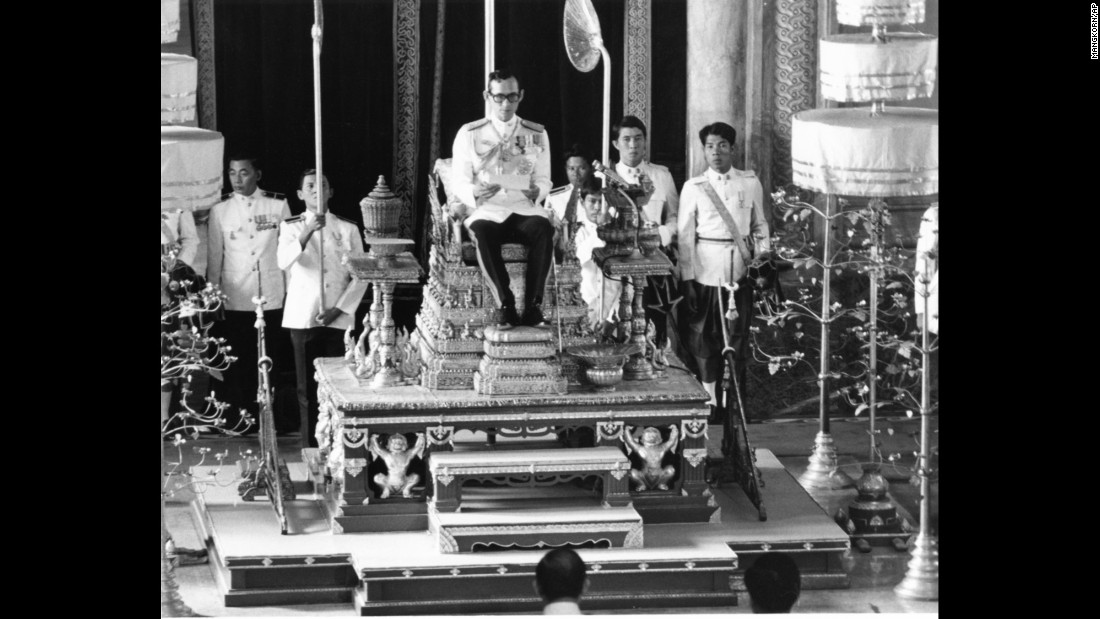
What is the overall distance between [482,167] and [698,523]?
2087 millimetres

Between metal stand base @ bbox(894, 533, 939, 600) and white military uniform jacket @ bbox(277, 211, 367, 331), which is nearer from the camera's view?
metal stand base @ bbox(894, 533, 939, 600)

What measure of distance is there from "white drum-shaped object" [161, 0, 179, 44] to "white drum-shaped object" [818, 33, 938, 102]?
→ 11.2ft

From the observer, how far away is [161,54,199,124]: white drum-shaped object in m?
12.4

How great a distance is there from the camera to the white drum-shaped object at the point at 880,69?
13422 mm

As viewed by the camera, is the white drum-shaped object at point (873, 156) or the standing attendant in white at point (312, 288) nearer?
the white drum-shaped object at point (873, 156)

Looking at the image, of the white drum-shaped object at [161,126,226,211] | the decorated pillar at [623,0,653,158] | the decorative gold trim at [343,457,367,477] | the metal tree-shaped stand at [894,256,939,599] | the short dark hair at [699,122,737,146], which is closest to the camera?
the metal tree-shaped stand at [894,256,939,599]

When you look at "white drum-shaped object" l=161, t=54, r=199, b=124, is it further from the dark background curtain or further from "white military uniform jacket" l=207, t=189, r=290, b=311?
the dark background curtain

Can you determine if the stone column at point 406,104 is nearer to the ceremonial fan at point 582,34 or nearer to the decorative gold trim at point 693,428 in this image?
the ceremonial fan at point 582,34

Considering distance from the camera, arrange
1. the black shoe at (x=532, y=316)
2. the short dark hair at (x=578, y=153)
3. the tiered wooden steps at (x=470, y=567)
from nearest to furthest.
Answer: the tiered wooden steps at (x=470, y=567), the black shoe at (x=532, y=316), the short dark hair at (x=578, y=153)

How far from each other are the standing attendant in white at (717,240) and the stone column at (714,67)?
342mm

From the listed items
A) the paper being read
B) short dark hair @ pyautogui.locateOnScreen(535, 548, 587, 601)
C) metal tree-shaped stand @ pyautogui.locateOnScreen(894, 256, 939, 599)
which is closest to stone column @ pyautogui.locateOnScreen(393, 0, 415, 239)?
the paper being read

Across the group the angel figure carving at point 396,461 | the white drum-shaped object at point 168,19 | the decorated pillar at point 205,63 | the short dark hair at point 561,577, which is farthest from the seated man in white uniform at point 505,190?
the short dark hair at point 561,577

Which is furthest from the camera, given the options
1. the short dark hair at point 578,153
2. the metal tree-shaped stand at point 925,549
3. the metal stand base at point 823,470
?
the short dark hair at point 578,153

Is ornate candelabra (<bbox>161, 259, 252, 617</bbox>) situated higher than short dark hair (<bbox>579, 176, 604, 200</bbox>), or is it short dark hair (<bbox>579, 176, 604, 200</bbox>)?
short dark hair (<bbox>579, 176, 604, 200</bbox>)
